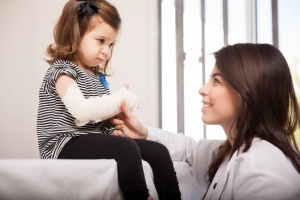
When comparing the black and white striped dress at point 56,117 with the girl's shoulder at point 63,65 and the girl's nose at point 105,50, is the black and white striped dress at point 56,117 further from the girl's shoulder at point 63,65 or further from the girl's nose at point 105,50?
the girl's nose at point 105,50

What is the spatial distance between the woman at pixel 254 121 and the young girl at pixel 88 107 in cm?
20

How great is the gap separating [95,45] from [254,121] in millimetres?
642

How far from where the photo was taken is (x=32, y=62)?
2857 millimetres

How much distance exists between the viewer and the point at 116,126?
1.37m

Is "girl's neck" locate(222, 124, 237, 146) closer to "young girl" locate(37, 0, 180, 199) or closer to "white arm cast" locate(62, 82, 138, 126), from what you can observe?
"young girl" locate(37, 0, 180, 199)

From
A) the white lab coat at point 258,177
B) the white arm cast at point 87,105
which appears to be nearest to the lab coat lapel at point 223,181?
the white lab coat at point 258,177

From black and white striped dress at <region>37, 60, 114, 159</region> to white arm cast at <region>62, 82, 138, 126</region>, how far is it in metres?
0.05

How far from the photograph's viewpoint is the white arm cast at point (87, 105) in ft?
3.85

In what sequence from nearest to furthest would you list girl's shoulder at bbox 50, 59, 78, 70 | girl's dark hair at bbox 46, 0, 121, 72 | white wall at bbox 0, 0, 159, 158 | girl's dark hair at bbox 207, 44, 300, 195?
girl's dark hair at bbox 207, 44, 300, 195, girl's shoulder at bbox 50, 59, 78, 70, girl's dark hair at bbox 46, 0, 121, 72, white wall at bbox 0, 0, 159, 158

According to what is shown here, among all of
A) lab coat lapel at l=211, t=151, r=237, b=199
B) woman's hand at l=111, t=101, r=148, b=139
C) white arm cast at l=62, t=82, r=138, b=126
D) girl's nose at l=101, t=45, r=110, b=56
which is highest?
girl's nose at l=101, t=45, r=110, b=56

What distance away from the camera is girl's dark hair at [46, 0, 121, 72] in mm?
1392

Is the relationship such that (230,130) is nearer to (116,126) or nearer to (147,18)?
(116,126)

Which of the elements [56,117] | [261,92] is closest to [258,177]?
[261,92]

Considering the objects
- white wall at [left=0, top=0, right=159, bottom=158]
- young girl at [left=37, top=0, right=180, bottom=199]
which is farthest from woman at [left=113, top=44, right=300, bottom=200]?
white wall at [left=0, top=0, right=159, bottom=158]
